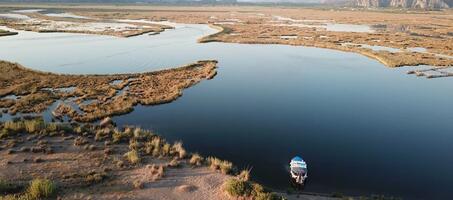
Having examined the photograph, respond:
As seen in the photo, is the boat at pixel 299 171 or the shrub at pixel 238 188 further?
the boat at pixel 299 171

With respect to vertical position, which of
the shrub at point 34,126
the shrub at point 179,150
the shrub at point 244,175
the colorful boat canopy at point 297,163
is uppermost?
the shrub at point 34,126

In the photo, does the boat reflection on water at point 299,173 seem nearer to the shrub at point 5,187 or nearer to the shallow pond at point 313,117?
the shallow pond at point 313,117

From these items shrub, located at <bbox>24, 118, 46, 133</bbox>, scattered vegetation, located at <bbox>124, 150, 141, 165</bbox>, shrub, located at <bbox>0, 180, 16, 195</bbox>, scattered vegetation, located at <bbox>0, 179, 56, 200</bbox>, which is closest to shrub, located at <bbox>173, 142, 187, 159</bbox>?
scattered vegetation, located at <bbox>124, 150, 141, 165</bbox>

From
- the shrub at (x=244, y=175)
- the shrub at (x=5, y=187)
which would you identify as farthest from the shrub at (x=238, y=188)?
the shrub at (x=5, y=187)

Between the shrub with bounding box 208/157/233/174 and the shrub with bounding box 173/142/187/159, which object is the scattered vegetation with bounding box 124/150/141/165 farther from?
the shrub with bounding box 208/157/233/174

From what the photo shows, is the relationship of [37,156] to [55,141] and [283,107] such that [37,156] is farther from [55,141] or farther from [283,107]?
[283,107]

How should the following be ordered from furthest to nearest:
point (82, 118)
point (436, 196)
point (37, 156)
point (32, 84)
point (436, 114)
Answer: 1. point (32, 84)
2. point (436, 114)
3. point (82, 118)
4. point (37, 156)
5. point (436, 196)

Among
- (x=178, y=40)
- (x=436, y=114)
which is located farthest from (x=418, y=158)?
(x=178, y=40)
